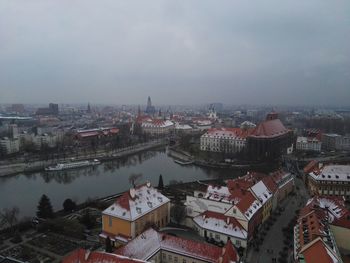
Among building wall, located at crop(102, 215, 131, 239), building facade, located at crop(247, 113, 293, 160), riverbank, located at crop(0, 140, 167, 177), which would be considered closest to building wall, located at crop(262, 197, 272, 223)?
building wall, located at crop(102, 215, 131, 239)

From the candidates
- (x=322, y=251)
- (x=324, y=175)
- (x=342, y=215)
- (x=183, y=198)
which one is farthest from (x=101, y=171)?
(x=322, y=251)

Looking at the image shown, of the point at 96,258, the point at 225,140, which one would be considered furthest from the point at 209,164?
the point at 96,258

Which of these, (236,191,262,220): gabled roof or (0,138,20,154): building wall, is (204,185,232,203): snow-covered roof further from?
(0,138,20,154): building wall

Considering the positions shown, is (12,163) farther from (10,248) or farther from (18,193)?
(10,248)

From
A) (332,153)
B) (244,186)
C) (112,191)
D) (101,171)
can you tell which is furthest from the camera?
(332,153)

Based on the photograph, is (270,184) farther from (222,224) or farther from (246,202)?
(222,224)

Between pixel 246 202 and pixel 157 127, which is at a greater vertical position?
pixel 246 202

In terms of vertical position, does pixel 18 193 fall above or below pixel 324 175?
below
